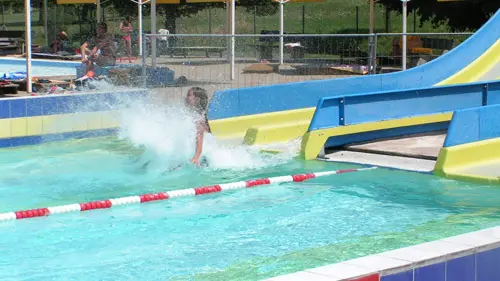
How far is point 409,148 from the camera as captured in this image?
12359 millimetres

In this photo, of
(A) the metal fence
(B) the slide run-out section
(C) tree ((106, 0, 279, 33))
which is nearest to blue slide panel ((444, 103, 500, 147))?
(B) the slide run-out section

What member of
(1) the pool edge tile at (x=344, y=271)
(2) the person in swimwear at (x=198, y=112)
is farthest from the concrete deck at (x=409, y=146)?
(1) the pool edge tile at (x=344, y=271)

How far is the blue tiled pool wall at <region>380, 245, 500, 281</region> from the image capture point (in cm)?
498

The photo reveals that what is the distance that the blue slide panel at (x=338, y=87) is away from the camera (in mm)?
13906

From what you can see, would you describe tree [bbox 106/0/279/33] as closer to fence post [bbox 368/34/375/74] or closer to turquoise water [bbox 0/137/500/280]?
fence post [bbox 368/34/375/74]

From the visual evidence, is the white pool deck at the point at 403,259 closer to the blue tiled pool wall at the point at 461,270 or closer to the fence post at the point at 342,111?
the blue tiled pool wall at the point at 461,270

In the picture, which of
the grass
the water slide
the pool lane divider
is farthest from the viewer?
the grass

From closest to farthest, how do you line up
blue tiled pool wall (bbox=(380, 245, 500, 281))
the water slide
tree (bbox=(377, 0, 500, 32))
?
blue tiled pool wall (bbox=(380, 245, 500, 281)), the water slide, tree (bbox=(377, 0, 500, 32))

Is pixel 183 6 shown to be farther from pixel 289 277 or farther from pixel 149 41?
pixel 289 277

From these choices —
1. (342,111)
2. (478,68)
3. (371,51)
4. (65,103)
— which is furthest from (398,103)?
(65,103)

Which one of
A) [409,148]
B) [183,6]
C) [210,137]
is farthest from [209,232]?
[183,6]

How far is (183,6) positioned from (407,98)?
34.9 meters

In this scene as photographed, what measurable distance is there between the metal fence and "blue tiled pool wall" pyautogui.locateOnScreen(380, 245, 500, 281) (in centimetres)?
949

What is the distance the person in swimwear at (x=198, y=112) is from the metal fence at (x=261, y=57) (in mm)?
3099
